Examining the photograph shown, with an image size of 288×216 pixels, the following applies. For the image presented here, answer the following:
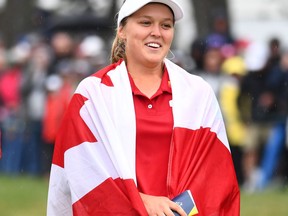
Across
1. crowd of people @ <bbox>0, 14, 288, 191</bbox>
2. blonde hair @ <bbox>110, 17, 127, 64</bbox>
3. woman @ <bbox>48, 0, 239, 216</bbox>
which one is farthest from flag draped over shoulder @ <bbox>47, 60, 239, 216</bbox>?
crowd of people @ <bbox>0, 14, 288, 191</bbox>

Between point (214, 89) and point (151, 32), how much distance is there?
317 inches

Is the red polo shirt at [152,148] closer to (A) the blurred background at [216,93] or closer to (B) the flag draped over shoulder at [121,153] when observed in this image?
(B) the flag draped over shoulder at [121,153]

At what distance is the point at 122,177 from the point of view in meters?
7.71

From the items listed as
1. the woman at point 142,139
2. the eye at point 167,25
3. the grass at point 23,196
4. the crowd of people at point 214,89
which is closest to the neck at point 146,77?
the woman at point 142,139

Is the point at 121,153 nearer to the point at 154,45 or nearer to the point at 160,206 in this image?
the point at 160,206

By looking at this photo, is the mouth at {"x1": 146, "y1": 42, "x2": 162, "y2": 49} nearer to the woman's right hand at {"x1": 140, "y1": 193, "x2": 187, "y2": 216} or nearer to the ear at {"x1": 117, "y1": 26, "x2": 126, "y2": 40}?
the ear at {"x1": 117, "y1": 26, "x2": 126, "y2": 40}

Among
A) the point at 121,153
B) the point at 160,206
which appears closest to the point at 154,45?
the point at 121,153

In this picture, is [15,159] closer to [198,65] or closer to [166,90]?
[198,65]

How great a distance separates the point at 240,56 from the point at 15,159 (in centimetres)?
363

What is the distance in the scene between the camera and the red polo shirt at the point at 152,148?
7.80 metres

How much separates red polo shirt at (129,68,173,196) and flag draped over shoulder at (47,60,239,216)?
0.18 ft

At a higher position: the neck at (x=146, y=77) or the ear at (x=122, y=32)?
the ear at (x=122, y=32)

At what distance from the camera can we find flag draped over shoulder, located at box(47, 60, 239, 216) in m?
7.75

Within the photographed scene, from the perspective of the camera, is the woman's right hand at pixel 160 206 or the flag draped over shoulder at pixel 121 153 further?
the flag draped over shoulder at pixel 121 153
